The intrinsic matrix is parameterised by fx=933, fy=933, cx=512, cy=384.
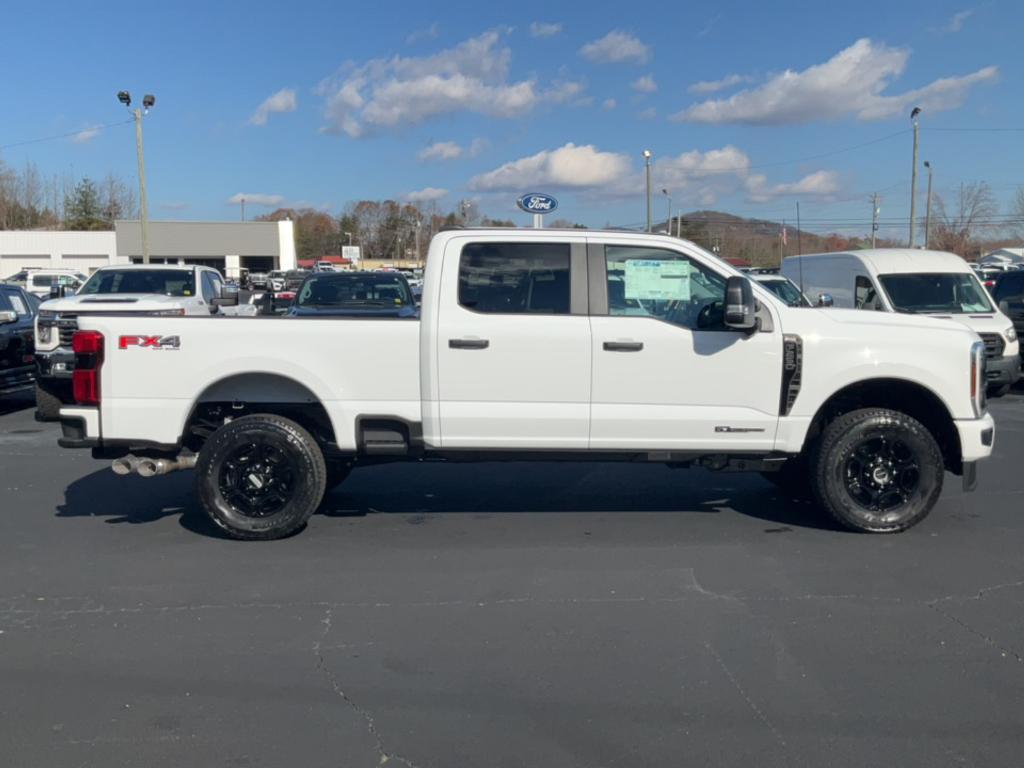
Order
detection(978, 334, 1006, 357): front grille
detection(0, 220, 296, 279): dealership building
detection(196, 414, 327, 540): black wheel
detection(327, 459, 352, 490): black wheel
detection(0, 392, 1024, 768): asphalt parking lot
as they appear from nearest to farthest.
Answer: detection(0, 392, 1024, 768): asphalt parking lot, detection(196, 414, 327, 540): black wheel, detection(327, 459, 352, 490): black wheel, detection(978, 334, 1006, 357): front grille, detection(0, 220, 296, 279): dealership building

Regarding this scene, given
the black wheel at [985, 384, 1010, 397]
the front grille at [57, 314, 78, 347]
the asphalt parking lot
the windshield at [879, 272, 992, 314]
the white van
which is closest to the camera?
the asphalt parking lot

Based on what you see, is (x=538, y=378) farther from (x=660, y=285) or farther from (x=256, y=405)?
(x=256, y=405)

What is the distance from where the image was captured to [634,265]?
21.0ft

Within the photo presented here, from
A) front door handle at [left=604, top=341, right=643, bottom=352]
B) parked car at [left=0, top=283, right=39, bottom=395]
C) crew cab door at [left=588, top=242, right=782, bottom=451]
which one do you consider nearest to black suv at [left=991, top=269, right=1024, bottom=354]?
crew cab door at [left=588, top=242, right=782, bottom=451]

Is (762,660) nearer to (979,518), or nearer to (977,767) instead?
(977,767)

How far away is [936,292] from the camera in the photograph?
13.6 meters

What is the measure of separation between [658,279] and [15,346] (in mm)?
10004

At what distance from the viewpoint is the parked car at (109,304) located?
10.1m

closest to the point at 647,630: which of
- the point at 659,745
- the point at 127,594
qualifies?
the point at 659,745

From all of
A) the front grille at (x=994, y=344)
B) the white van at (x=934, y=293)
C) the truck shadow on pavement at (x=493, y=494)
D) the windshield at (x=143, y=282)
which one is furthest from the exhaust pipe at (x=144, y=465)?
the front grille at (x=994, y=344)

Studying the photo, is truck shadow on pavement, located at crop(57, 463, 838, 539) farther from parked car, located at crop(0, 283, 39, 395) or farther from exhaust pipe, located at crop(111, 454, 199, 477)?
parked car, located at crop(0, 283, 39, 395)

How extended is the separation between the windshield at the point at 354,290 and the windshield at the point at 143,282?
1860mm

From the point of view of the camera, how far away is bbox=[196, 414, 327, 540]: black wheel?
20.7ft

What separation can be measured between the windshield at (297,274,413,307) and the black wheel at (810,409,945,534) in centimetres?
811
